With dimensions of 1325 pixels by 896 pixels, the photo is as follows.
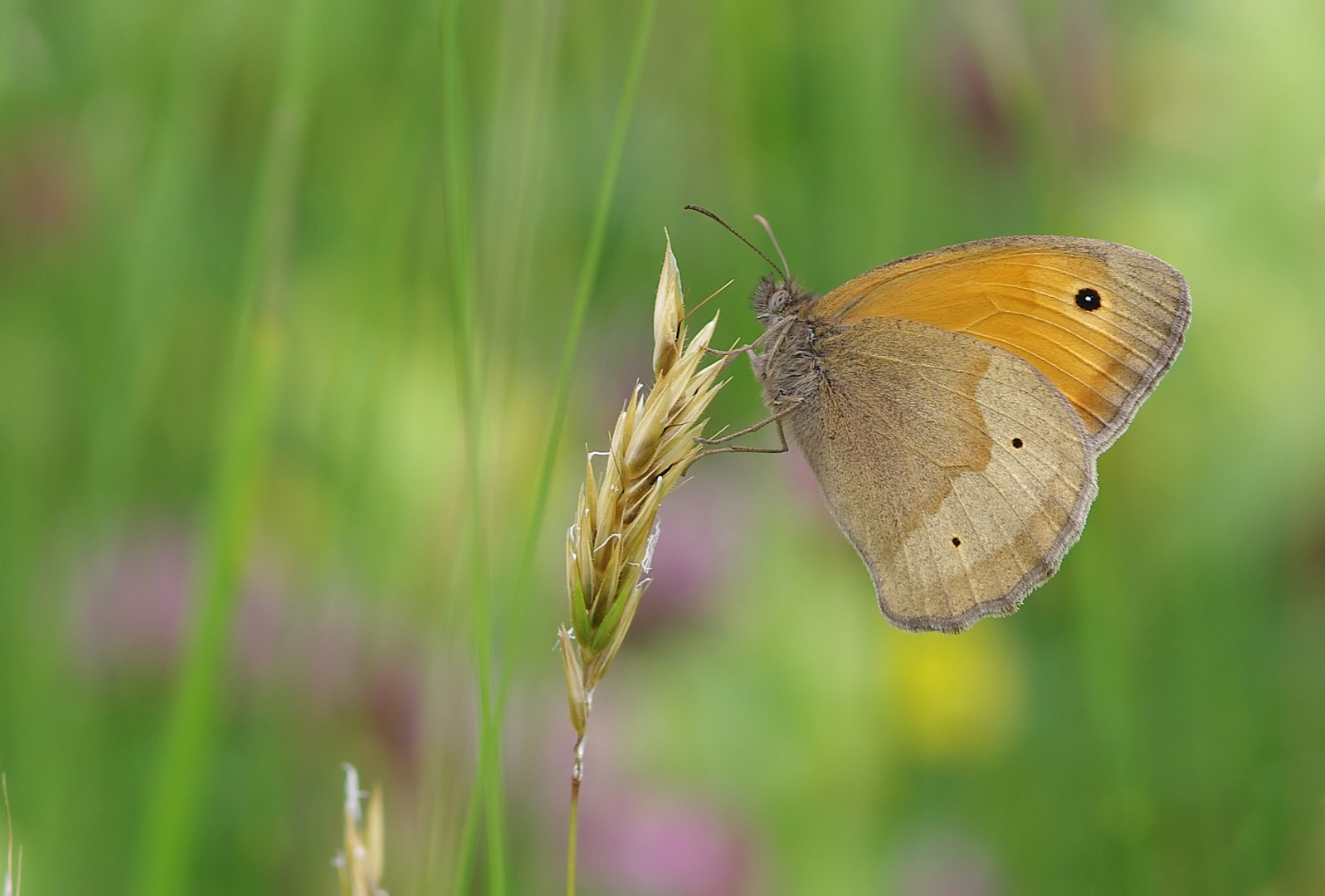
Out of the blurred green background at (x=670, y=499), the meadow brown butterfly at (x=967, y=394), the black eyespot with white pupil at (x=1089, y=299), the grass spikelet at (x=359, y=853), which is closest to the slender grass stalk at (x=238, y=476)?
the blurred green background at (x=670, y=499)

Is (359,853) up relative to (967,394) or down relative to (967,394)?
down

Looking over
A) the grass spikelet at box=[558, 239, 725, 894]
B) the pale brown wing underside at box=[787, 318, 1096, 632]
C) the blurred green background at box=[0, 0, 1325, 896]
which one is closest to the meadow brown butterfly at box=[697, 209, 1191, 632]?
the pale brown wing underside at box=[787, 318, 1096, 632]

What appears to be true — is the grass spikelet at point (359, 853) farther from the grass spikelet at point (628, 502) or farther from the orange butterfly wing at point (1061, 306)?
the orange butterfly wing at point (1061, 306)

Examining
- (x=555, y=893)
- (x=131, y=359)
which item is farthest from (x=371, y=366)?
(x=555, y=893)

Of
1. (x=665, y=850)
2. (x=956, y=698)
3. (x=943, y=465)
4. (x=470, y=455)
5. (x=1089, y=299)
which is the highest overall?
(x=1089, y=299)

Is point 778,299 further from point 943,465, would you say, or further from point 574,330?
point 574,330

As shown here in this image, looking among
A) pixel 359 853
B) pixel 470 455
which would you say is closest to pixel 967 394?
pixel 470 455
